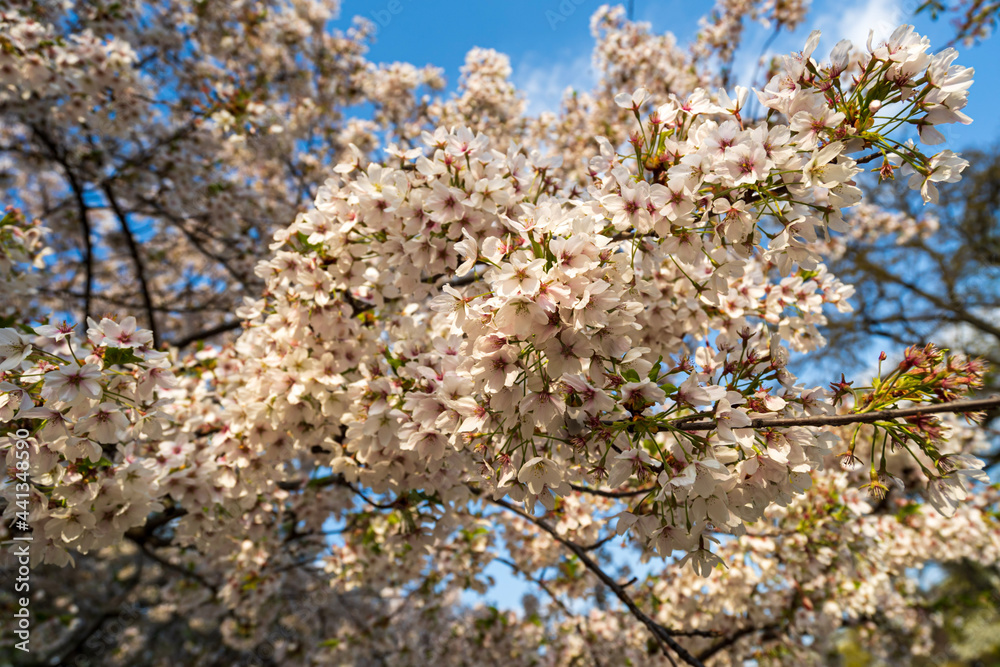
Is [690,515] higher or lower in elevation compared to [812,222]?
lower

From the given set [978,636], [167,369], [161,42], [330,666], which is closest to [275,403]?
[167,369]

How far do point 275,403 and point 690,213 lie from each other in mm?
2312

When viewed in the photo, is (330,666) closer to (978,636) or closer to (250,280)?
(250,280)

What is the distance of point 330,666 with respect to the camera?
7.27 metres

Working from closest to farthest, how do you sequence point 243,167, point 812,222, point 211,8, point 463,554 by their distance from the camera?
point 812,222, point 463,554, point 211,8, point 243,167

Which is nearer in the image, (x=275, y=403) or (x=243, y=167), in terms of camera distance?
(x=275, y=403)

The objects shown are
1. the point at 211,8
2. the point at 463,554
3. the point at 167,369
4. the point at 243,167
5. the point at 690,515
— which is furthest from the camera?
the point at 243,167

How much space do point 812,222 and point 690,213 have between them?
1.49 ft

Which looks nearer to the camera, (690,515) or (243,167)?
(690,515)

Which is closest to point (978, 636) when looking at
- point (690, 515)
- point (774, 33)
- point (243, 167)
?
point (774, 33)

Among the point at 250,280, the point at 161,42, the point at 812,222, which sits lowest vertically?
the point at 812,222

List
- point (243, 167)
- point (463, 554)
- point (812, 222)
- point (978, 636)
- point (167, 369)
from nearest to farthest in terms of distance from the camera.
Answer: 1. point (812, 222)
2. point (167, 369)
3. point (463, 554)
4. point (243, 167)
5. point (978, 636)

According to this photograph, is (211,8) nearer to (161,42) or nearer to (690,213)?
(161,42)

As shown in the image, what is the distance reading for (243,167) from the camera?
10.6 meters
